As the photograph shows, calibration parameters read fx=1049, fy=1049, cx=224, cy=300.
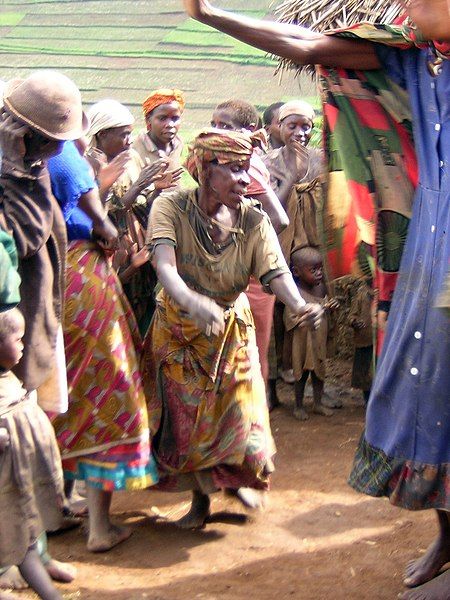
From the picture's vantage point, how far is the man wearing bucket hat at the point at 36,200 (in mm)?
3996

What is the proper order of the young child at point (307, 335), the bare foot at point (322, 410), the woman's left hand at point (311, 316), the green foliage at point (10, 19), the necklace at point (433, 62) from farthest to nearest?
the green foliage at point (10, 19) < the bare foot at point (322, 410) < the young child at point (307, 335) < the woman's left hand at point (311, 316) < the necklace at point (433, 62)

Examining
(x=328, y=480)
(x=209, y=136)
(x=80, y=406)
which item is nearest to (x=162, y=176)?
(x=209, y=136)

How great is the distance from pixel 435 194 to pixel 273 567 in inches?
73.9

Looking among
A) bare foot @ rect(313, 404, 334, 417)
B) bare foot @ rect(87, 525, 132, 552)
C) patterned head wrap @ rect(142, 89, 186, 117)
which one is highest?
patterned head wrap @ rect(142, 89, 186, 117)

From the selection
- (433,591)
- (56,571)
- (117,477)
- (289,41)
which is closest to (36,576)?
(56,571)

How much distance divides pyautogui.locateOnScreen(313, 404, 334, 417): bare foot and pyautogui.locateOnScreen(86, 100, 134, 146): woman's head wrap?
8.74 ft

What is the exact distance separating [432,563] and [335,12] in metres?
5.82

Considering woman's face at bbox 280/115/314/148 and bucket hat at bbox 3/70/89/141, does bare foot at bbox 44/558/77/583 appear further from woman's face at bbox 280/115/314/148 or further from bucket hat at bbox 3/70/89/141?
woman's face at bbox 280/115/314/148

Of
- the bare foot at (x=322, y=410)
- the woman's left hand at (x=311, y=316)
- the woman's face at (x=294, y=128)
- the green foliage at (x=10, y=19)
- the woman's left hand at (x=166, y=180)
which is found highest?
the green foliage at (x=10, y=19)

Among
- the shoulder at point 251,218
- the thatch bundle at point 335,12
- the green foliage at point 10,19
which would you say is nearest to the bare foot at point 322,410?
the shoulder at point 251,218

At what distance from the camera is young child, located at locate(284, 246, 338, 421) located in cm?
737

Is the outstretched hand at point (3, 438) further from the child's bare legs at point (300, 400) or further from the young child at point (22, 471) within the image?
the child's bare legs at point (300, 400)

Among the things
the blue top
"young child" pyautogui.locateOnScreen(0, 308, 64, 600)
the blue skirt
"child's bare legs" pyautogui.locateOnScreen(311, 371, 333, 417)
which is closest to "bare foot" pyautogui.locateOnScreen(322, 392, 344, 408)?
"child's bare legs" pyautogui.locateOnScreen(311, 371, 333, 417)

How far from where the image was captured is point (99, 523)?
196 inches
